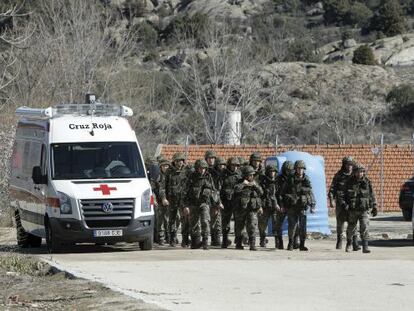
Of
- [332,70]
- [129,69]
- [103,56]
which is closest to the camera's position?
[103,56]

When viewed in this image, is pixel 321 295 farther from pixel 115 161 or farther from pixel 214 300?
pixel 115 161

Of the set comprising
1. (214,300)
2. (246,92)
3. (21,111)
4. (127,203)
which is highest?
(246,92)

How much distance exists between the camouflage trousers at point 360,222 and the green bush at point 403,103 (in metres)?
54.6

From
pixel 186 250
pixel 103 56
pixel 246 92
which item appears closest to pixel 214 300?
pixel 186 250

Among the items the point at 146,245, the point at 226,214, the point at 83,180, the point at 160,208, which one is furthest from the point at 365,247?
the point at 83,180

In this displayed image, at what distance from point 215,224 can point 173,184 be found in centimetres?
116

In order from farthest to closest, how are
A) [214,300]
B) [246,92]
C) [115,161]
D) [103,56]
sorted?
1. [246,92]
2. [103,56]
3. [115,161]
4. [214,300]

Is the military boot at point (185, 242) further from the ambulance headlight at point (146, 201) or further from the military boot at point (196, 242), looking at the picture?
the ambulance headlight at point (146, 201)

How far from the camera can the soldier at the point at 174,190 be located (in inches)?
922

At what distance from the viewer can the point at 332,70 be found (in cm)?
8050

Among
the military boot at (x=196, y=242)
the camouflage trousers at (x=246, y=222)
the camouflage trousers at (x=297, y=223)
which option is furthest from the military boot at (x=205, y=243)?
the camouflage trousers at (x=297, y=223)

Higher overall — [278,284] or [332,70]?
[332,70]

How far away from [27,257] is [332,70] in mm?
62017

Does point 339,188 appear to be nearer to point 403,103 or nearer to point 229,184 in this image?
point 229,184
